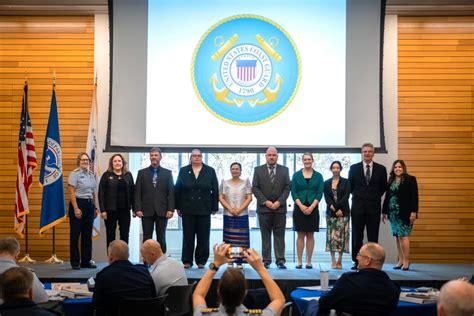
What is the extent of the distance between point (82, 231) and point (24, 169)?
1299 millimetres

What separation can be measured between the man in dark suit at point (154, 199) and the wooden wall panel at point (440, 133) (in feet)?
12.5

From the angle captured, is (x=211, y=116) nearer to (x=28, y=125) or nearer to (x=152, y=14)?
(x=152, y=14)

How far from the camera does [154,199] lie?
333 inches

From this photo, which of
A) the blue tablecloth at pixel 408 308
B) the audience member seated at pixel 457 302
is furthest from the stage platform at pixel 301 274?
the audience member seated at pixel 457 302

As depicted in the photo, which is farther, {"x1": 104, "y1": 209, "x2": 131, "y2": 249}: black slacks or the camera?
{"x1": 104, "y1": 209, "x2": 131, "y2": 249}: black slacks

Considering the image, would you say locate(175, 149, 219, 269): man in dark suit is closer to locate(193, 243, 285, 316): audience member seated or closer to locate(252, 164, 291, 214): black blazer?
locate(252, 164, 291, 214): black blazer

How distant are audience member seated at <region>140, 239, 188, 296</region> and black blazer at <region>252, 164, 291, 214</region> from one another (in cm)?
329

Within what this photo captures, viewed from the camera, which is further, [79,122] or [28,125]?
[79,122]

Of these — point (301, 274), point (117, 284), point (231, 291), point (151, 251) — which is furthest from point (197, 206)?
point (231, 291)

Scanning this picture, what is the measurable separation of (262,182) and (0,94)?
15.0 feet

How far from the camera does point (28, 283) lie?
3.43 m

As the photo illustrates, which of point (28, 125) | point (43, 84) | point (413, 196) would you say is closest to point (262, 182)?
point (413, 196)

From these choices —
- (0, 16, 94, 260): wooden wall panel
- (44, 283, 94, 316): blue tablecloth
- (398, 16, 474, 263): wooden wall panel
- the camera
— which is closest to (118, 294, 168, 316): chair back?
(44, 283, 94, 316): blue tablecloth

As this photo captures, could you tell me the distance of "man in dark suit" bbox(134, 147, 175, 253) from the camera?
8.44 meters
